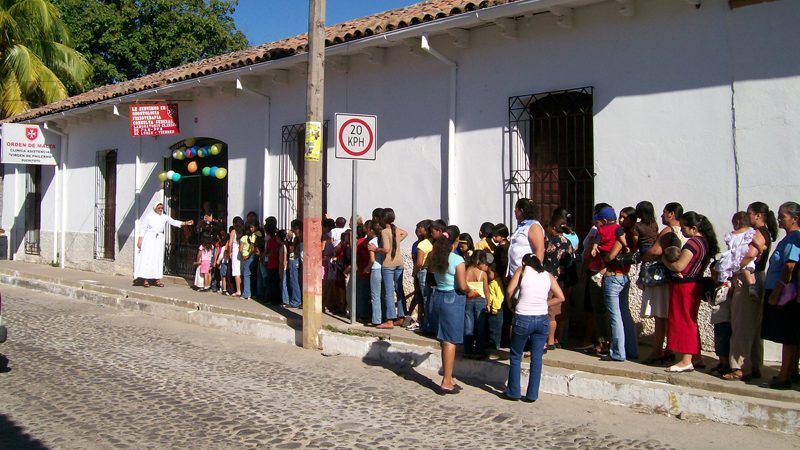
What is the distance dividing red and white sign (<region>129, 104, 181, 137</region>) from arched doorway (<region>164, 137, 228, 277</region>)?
53 centimetres

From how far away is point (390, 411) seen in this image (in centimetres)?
615

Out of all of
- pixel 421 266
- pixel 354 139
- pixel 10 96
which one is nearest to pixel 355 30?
pixel 354 139

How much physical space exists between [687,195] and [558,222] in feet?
4.94

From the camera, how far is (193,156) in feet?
48.8

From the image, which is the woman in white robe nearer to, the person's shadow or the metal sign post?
the metal sign post

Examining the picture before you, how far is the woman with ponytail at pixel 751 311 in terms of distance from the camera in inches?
241

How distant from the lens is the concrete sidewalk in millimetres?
5652

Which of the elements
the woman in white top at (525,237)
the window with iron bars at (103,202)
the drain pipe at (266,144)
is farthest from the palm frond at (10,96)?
the woman in white top at (525,237)

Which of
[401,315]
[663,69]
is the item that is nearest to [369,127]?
[401,315]

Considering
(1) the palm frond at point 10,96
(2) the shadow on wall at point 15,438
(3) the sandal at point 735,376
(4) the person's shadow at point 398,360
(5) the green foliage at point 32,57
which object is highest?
(5) the green foliage at point 32,57

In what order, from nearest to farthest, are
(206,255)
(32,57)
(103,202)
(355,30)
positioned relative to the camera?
(355,30) < (206,255) < (103,202) < (32,57)

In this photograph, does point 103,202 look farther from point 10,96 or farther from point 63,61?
point 63,61

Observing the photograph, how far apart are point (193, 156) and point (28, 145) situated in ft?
21.8

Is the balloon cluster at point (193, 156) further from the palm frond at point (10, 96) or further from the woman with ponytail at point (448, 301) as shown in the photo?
the palm frond at point (10, 96)
